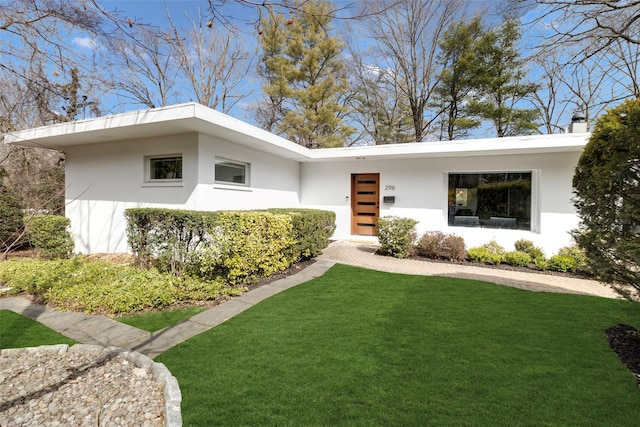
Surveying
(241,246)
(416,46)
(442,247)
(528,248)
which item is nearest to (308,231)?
(241,246)

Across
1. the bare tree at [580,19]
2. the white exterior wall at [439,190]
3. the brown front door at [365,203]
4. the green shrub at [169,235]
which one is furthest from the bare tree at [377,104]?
the green shrub at [169,235]

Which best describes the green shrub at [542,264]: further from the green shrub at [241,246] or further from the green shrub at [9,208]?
the green shrub at [9,208]

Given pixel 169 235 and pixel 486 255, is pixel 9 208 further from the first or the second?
pixel 486 255

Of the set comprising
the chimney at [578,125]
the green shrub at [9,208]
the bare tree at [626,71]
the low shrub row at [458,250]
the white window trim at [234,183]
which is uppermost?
the bare tree at [626,71]

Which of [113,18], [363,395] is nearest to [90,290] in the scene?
[113,18]

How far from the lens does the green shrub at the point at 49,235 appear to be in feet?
24.6

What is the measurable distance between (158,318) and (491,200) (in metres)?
9.18

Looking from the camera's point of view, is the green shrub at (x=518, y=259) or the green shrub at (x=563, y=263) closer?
the green shrub at (x=563, y=263)

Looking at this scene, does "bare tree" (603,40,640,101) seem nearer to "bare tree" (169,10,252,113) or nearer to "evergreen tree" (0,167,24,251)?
"bare tree" (169,10,252,113)

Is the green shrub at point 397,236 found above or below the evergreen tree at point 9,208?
below

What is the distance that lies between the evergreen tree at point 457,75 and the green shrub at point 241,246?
14.9m

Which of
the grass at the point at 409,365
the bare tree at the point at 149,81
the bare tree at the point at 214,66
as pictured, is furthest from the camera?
the bare tree at the point at 214,66

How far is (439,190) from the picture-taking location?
945 cm

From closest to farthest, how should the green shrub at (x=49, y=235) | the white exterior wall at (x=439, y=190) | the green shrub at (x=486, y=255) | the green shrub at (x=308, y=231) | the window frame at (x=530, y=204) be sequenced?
1. the green shrub at (x=308, y=231)
2. the green shrub at (x=49, y=235)
3. the green shrub at (x=486, y=255)
4. the white exterior wall at (x=439, y=190)
5. the window frame at (x=530, y=204)
